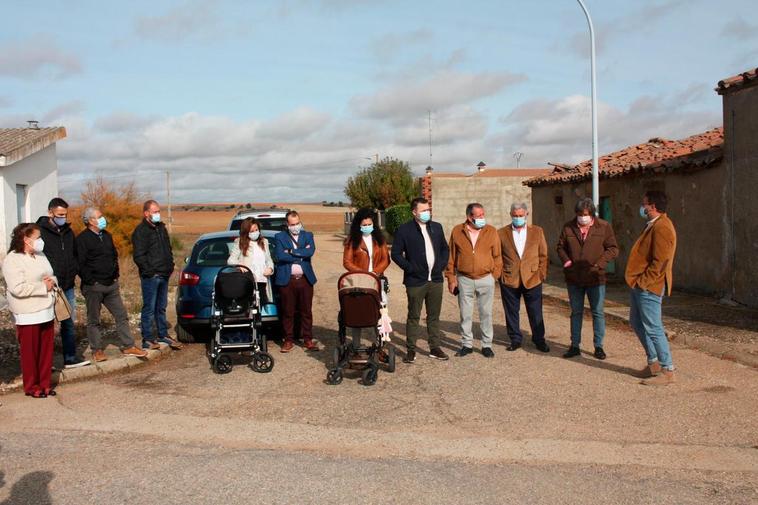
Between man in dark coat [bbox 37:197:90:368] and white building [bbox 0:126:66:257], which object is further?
white building [bbox 0:126:66:257]

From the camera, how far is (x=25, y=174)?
864 inches

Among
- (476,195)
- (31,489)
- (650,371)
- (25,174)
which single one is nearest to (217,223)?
(476,195)

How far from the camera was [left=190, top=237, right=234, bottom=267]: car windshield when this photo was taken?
35.6ft

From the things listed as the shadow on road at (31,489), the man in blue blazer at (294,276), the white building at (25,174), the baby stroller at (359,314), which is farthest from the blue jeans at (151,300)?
the white building at (25,174)

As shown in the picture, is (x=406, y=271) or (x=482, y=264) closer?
(x=406, y=271)

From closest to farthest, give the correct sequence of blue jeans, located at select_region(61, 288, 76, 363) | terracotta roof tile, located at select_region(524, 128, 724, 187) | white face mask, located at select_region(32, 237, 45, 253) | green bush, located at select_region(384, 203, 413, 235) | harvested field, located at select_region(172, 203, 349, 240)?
1. white face mask, located at select_region(32, 237, 45, 253)
2. blue jeans, located at select_region(61, 288, 76, 363)
3. terracotta roof tile, located at select_region(524, 128, 724, 187)
4. green bush, located at select_region(384, 203, 413, 235)
5. harvested field, located at select_region(172, 203, 349, 240)

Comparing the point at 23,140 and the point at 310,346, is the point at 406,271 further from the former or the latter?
the point at 23,140

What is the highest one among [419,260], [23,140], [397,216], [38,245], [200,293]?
[23,140]

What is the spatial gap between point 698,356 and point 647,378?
174cm

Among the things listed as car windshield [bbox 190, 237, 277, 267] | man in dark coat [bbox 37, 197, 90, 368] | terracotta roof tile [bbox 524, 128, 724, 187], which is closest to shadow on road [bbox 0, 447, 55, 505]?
man in dark coat [bbox 37, 197, 90, 368]

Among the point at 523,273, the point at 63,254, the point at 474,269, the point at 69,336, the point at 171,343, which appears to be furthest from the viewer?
the point at 171,343

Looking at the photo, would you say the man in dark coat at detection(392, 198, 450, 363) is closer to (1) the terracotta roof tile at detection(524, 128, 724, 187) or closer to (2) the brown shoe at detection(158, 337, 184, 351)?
(2) the brown shoe at detection(158, 337, 184, 351)

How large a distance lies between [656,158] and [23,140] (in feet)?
55.2

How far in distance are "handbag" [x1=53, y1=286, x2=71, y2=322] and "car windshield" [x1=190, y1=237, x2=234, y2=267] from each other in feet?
8.59
